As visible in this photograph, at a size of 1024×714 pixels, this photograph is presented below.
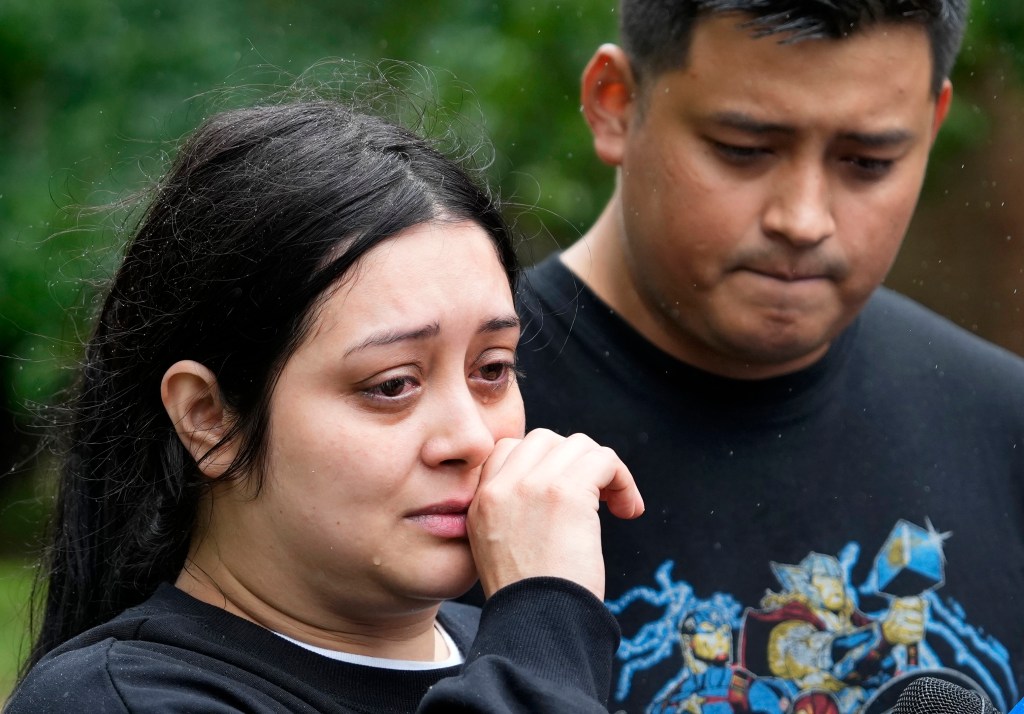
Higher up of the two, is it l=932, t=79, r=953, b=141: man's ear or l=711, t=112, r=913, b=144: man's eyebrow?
l=711, t=112, r=913, b=144: man's eyebrow

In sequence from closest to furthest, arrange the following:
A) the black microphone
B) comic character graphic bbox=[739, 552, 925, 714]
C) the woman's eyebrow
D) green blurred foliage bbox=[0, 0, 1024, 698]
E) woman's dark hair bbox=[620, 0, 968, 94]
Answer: the black microphone, the woman's eyebrow, woman's dark hair bbox=[620, 0, 968, 94], comic character graphic bbox=[739, 552, 925, 714], green blurred foliage bbox=[0, 0, 1024, 698]

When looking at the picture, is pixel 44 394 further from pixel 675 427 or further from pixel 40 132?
pixel 675 427

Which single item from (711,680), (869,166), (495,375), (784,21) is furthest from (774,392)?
(495,375)

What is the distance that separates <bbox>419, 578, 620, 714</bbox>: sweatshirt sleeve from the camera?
1.99 meters

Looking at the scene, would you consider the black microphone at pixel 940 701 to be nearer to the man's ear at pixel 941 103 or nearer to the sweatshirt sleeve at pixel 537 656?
the sweatshirt sleeve at pixel 537 656

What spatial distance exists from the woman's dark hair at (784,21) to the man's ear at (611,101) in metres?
0.04

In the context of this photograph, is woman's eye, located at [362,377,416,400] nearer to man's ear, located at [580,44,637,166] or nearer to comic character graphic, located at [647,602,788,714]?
comic character graphic, located at [647,602,788,714]

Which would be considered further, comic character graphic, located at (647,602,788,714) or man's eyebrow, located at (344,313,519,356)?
comic character graphic, located at (647,602,788,714)

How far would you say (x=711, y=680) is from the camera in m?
3.02

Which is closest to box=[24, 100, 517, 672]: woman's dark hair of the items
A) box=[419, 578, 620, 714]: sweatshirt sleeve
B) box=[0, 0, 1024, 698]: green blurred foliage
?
box=[419, 578, 620, 714]: sweatshirt sleeve

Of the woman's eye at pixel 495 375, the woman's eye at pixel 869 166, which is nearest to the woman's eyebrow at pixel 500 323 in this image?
the woman's eye at pixel 495 375

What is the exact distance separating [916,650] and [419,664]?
1.22m

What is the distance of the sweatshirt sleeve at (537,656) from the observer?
1.99 m

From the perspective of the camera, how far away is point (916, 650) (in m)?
3.09
